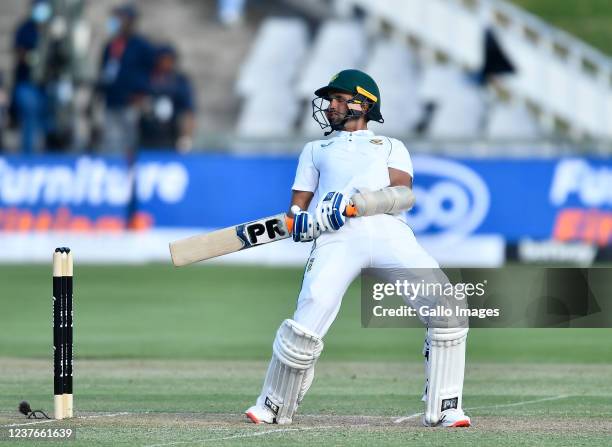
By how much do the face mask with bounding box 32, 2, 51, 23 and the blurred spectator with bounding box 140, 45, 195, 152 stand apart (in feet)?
8.74

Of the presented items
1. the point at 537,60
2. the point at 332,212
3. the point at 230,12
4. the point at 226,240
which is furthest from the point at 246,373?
the point at 230,12

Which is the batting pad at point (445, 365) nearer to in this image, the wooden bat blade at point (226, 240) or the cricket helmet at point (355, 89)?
the wooden bat blade at point (226, 240)

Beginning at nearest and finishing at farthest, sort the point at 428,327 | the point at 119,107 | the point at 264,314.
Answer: the point at 428,327
the point at 264,314
the point at 119,107

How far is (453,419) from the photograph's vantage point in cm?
863

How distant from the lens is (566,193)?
22.4 m

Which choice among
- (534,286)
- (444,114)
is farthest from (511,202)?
(534,286)

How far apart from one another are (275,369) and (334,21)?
2134 centimetres

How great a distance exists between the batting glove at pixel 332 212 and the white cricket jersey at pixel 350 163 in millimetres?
125

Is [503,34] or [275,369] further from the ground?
[503,34]

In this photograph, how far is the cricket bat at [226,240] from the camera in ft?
29.4

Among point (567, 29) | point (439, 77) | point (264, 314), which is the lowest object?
point (264, 314)

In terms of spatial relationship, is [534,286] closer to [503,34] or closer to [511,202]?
[511,202]

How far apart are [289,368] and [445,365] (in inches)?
34.0

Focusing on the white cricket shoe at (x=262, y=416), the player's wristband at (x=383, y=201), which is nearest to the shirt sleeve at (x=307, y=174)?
the player's wristband at (x=383, y=201)
